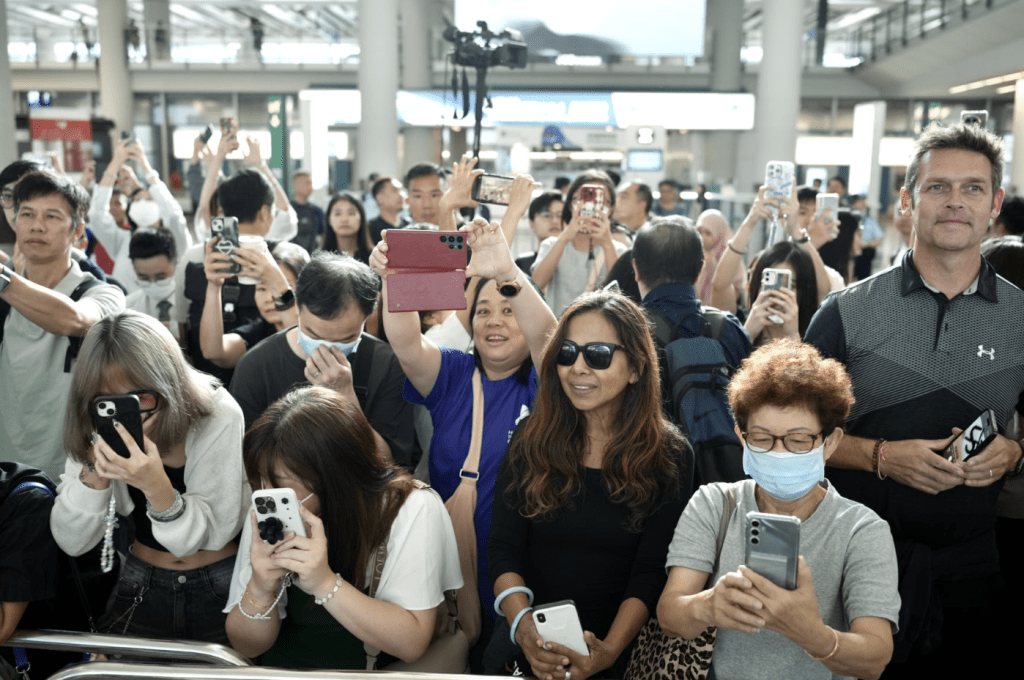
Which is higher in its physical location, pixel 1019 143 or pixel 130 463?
pixel 1019 143

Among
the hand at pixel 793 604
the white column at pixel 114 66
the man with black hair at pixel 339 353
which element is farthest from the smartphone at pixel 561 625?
the white column at pixel 114 66

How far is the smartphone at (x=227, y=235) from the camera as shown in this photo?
306 centimetres

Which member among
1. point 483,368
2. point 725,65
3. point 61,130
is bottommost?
point 483,368

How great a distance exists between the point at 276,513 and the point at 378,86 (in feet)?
36.0

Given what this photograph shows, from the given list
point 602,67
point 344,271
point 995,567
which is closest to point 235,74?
point 602,67

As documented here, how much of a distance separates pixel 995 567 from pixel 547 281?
272cm

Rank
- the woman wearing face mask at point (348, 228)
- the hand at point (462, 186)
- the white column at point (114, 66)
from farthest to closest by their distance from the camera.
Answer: the white column at point (114, 66) < the woman wearing face mask at point (348, 228) < the hand at point (462, 186)

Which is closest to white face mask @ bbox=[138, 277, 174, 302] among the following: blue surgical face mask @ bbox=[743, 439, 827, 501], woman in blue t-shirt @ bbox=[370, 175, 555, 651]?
woman in blue t-shirt @ bbox=[370, 175, 555, 651]

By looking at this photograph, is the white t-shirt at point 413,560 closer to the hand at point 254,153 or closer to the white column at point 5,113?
the hand at point 254,153

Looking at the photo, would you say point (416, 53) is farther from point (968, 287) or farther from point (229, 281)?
point (968, 287)

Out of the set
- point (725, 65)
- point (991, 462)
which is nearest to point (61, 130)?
point (991, 462)

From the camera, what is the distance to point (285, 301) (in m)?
3.18

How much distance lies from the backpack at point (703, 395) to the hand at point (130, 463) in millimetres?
1459

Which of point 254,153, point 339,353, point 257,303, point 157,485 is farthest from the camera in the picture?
point 254,153
